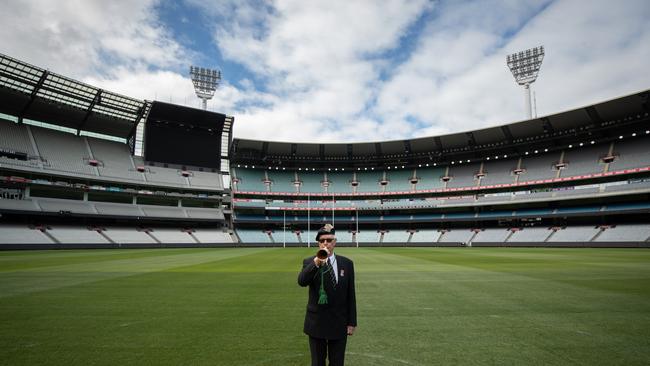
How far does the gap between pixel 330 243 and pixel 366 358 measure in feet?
9.16

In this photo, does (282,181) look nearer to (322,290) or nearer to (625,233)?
(625,233)

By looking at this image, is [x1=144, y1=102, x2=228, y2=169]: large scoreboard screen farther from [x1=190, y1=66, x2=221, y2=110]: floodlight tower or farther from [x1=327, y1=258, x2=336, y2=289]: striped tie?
[x1=327, y1=258, x2=336, y2=289]: striped tie

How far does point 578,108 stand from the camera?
49.7 m

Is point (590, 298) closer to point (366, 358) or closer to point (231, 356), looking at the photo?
point (366, 358)

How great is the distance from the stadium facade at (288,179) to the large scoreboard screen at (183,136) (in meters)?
0.22

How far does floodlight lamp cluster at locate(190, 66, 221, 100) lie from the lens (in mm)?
64812

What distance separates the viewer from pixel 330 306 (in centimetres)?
367

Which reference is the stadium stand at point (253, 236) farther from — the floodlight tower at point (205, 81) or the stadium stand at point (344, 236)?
the floodlight tower at point (205, 81)

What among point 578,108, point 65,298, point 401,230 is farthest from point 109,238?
point 578,108

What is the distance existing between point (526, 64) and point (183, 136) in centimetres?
6556

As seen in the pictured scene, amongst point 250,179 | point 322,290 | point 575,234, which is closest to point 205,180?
point 250,179

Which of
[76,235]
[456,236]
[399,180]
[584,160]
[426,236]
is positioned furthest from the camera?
[399,180]

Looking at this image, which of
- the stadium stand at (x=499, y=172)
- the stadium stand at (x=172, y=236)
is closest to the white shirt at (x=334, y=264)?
the stadium stand at (x=172, y=236)

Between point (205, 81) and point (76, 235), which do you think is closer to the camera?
point (76, 235)
